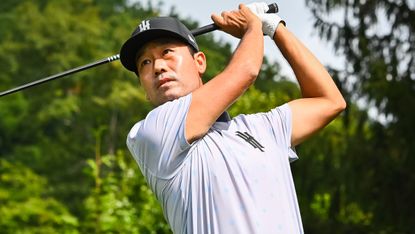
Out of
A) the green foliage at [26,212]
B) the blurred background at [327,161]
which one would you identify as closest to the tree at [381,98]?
the blurred background at [327,161]

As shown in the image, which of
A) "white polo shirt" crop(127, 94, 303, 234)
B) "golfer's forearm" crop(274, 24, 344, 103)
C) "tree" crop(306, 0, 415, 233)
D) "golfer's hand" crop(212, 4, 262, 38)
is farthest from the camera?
"tree" crop(306, 0, 415, 233)

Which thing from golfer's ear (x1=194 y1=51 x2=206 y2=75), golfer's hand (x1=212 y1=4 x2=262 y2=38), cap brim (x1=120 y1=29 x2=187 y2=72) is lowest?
golfer's ear (x1=194 y1=51 x2=206 y2=75)

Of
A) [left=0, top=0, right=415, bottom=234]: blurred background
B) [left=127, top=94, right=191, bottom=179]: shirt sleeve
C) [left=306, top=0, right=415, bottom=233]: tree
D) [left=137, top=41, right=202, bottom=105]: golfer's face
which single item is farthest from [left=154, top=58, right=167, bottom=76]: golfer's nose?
[left=306, top=0, right=415, bottom=233]: tree

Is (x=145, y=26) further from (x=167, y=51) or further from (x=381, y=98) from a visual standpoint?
(x=381, y=98)

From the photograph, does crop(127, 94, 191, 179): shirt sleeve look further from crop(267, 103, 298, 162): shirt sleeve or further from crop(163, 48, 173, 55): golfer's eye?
crop(267, 103, 298, 162): shirt sleeve

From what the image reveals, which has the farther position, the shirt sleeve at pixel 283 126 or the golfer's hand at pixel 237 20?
the golfer's hand at pixel 237 20

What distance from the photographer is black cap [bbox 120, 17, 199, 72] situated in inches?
141

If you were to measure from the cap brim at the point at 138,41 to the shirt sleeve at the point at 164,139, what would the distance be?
0.75ft

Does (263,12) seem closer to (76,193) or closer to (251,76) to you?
(251,76)

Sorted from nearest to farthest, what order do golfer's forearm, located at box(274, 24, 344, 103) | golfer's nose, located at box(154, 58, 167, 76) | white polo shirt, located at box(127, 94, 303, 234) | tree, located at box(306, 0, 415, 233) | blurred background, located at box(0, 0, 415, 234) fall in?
white polo shirt, located at box(127, 94, 303, 234)
golfer's nose, located at box(154, 58, 167, 76)
golfer's forearm, located at box(274, 24, 344, 103)
blurred background, located at box(0, 0, 415, 234)
tree, located at box(306, 0, 415, 233)

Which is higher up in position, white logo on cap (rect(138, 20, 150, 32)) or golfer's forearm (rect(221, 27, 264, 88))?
white logo on cap (rect(138, 20, 150, 32))

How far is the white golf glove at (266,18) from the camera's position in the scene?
3822 mm

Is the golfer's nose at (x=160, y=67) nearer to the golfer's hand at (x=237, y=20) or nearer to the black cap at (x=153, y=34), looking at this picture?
the black cap at (x=153, y=34)

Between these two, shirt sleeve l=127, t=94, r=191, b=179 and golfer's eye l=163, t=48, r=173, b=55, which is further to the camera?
golfer's eye l=163, t=48, r=173, b=55
